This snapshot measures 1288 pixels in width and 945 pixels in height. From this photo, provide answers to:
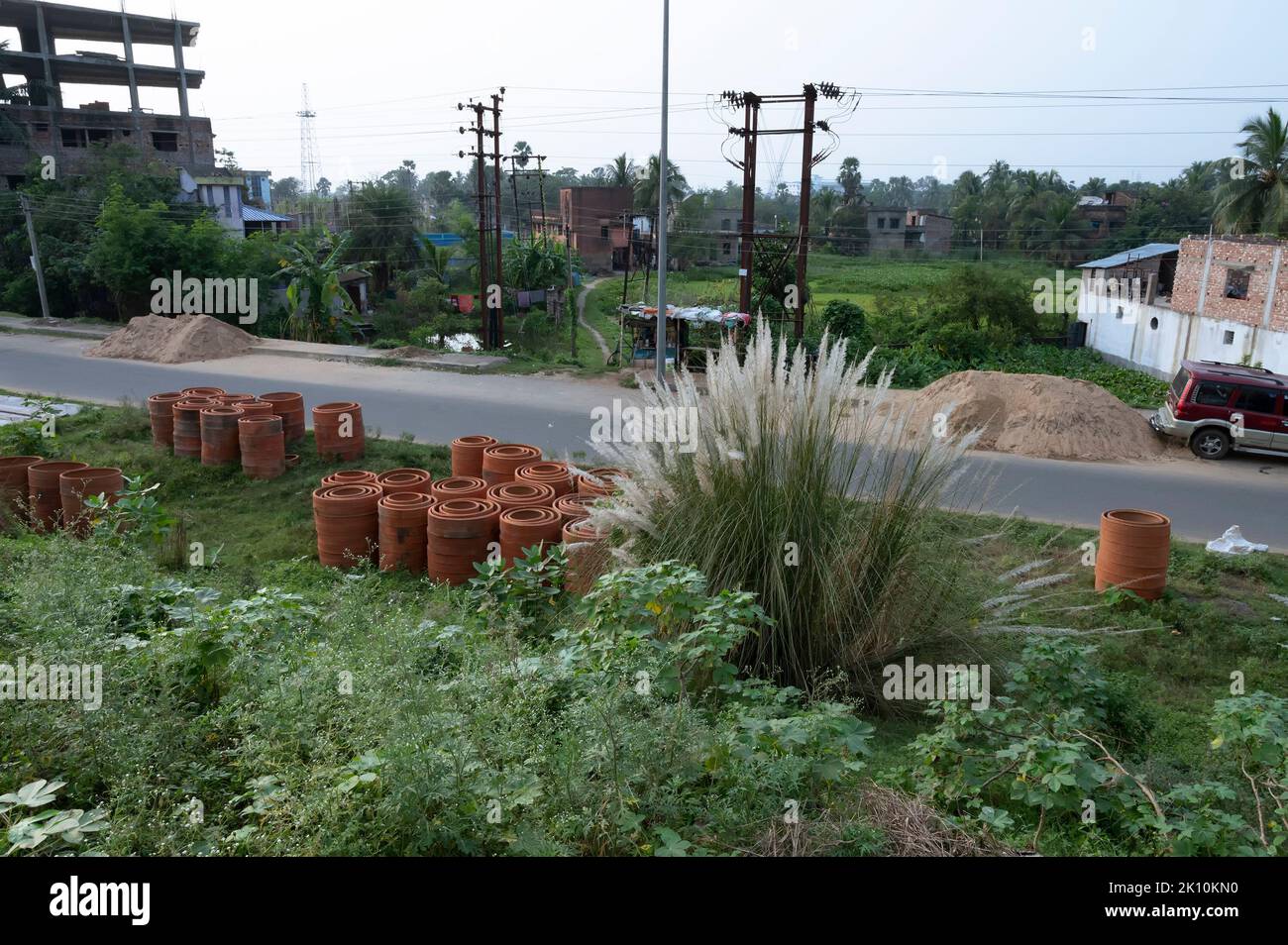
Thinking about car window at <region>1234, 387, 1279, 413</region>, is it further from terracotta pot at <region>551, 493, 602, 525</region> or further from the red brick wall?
terracotta pot at <region>551, 493, 602, 525</region>

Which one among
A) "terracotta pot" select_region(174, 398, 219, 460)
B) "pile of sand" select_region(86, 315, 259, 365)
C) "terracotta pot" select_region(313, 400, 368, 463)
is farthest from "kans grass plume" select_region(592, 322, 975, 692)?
"pile of sand" select_region(86, 315, 259, 365)

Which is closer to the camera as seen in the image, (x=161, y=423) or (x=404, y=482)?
(x=404, y=482)

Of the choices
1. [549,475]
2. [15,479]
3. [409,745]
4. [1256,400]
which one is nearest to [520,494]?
[549,475]

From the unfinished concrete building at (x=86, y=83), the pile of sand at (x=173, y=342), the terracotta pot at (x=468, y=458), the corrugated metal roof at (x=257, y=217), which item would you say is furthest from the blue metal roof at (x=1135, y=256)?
the unfinished concrete building at (x=86, y=83)

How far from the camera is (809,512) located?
495 centimetres

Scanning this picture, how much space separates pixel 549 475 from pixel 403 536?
5.15 ft

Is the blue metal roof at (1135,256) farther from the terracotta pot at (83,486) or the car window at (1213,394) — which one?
the terracotta pot at (83,486)

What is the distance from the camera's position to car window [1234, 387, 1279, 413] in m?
12.2

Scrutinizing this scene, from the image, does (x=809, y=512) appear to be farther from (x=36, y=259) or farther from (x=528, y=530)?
(x=36, y=259)

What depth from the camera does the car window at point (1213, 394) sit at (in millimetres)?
12469

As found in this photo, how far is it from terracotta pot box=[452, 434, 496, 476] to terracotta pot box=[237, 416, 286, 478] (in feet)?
7.49

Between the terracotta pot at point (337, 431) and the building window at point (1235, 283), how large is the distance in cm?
2080

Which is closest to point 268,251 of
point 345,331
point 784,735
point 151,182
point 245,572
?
point 345,331
